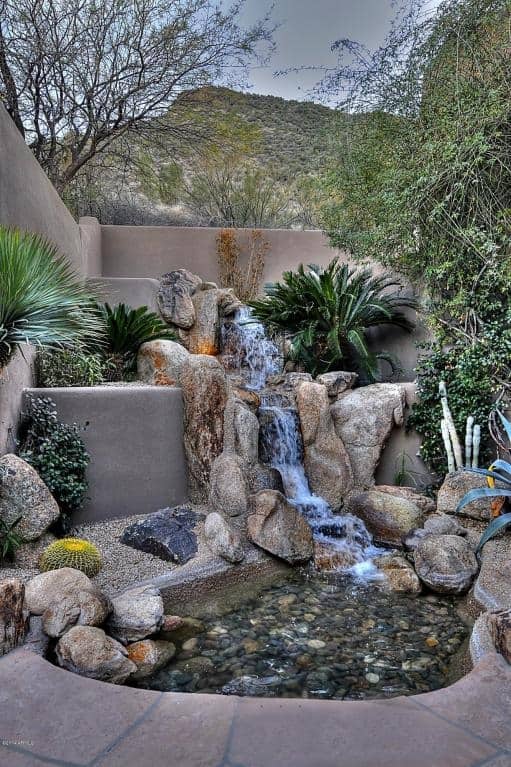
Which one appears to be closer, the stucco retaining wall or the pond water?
the pond water

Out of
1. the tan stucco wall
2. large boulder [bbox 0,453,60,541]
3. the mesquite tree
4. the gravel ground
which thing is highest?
the mesquite tree

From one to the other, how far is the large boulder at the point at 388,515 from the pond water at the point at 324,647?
0.93 meters

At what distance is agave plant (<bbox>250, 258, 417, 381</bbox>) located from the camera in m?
6.79

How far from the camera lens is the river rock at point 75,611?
2.87m

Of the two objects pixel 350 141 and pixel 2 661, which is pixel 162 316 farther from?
pixel 2 661

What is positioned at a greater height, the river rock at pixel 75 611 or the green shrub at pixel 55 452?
the green shrub at pixel 55 452

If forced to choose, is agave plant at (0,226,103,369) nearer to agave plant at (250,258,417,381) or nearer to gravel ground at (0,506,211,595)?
gravel ground at (0,506,211,595)

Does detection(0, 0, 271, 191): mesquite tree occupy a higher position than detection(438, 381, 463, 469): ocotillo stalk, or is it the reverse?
detection(0, 0, 271, 191): mesquite tree

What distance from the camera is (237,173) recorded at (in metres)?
15.6

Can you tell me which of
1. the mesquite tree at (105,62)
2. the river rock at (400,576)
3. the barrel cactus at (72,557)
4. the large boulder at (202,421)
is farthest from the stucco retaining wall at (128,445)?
the mesquite tree at (105,62)

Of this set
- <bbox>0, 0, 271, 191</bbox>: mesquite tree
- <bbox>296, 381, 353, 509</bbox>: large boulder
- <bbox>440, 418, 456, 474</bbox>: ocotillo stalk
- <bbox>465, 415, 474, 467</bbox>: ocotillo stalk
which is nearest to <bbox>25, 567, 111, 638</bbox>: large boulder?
<bbox>296, 381, 353, 509</bbox>: large boulder

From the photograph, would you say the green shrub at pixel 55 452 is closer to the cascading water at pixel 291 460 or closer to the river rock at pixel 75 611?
the river rock at pixel 75 611

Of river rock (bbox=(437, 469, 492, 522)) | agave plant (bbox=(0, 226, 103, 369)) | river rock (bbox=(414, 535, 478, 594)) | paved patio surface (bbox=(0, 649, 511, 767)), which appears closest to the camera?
paved patio surface (bbox=(0, 649, 511, 767))

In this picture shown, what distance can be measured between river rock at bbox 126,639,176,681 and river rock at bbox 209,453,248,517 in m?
1.70
